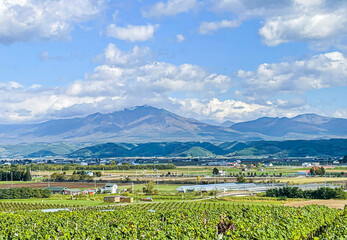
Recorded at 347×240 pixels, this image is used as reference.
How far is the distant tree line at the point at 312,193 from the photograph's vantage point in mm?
75875

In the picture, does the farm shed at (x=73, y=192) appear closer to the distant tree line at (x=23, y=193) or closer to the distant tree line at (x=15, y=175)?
the distant tree line at (x=23, y=193)

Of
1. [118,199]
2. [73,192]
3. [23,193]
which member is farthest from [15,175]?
[118,199]

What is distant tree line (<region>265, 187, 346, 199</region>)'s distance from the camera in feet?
249

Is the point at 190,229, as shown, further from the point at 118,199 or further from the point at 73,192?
the point at 73,192

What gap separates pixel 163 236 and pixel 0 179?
119m

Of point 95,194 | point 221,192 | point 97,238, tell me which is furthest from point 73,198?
point 97,238

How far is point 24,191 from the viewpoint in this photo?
89.8m

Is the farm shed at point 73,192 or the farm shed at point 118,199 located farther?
the farm shed at point 73,192

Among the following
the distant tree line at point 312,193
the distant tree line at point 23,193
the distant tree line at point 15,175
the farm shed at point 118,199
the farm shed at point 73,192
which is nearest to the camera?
the distant tree line at point 312,193

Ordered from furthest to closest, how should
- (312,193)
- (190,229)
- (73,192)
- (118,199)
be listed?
(73,192) < (312,193) < (118,199) < (190,229)

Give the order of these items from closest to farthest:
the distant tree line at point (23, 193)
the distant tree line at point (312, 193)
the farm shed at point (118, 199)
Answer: the distant tree line at point (312, 193) < the farm shed at point (118, 199) < the distant tree line at point (23, 193)

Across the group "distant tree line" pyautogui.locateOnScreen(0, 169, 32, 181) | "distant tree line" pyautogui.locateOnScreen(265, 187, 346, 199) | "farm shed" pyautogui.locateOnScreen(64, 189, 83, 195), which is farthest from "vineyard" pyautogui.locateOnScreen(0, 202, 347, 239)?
"distant tree line" pyautogui.locateOnScreen(0, 169, 32, 181)

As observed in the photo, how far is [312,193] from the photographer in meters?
78.4

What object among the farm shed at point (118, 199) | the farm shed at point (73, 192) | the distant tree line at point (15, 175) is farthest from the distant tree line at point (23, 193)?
the distant tree line at point (15, 175)
